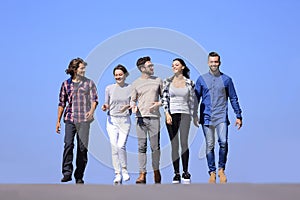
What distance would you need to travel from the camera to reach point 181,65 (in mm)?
8305

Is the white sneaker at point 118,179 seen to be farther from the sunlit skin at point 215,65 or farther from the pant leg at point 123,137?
the sunlit skin at point 215,65

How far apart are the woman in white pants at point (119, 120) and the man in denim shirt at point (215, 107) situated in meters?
1.03

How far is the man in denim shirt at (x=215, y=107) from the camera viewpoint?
26.7ft

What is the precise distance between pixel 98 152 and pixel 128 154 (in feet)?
1.39

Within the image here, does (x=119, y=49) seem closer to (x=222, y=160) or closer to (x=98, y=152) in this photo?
(x=98, y=152)

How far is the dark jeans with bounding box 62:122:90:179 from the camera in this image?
8195mm

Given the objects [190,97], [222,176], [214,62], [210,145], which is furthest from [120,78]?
[222,176]

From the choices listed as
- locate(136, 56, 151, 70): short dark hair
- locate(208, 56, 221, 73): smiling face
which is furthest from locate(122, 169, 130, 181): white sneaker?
locate(208, 56, 221, 73): smiling face

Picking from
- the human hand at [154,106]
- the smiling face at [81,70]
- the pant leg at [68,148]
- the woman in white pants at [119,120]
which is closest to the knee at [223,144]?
the human hand at [154,106]

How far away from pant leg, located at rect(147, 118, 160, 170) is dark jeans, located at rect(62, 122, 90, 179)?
34.5 inches

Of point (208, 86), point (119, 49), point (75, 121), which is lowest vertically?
point (75, 121)

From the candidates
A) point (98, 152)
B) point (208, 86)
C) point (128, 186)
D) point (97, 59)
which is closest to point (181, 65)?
point (208, 86)

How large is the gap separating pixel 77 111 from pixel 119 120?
23.6 inches

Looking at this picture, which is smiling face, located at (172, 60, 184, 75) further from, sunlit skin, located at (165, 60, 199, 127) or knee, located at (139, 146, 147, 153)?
knee, located at (139, 146, 147, 153)
